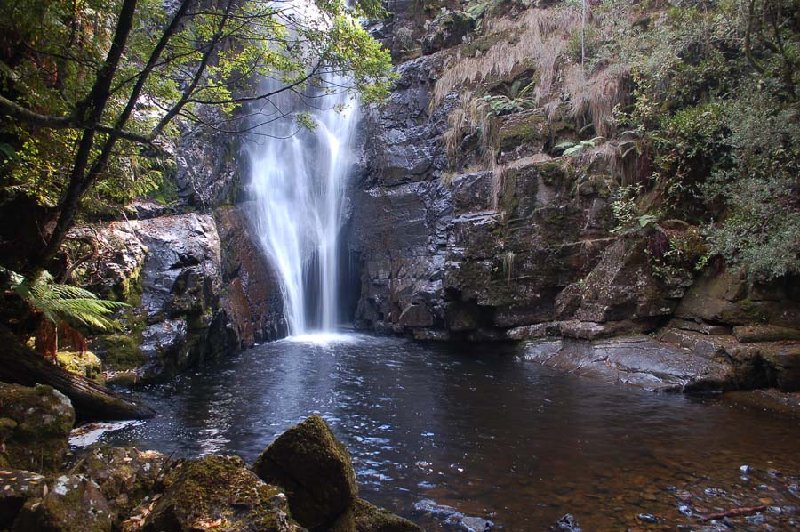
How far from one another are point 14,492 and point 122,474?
28.0 inches

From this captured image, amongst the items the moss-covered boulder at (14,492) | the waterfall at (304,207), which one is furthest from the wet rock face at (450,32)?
the moss-covered boulder at (14,492)

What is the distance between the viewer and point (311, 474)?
371cm

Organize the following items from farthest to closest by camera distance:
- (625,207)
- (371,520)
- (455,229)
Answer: (455,229) < (625,207) < (371,520)

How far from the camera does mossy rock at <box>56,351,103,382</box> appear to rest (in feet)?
23.8

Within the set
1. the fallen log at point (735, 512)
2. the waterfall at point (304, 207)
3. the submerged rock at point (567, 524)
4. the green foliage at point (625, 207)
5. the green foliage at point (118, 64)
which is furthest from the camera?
the waterfall at point (304, 207)

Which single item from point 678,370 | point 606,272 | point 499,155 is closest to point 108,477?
Result: point 678,370

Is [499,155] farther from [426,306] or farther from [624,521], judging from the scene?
[624,521]

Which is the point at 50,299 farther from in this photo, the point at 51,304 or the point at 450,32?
the point at 450,32

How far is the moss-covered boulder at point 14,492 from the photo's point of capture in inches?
108

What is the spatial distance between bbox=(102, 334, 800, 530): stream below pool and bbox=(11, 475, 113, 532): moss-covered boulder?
265cm

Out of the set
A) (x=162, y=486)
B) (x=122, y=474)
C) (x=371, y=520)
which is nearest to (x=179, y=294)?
(x=122, y=474)

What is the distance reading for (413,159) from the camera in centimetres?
1666

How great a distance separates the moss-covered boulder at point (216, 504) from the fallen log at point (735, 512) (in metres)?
3.78

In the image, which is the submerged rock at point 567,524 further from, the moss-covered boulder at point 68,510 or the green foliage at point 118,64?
the green foliage at point 118,64
